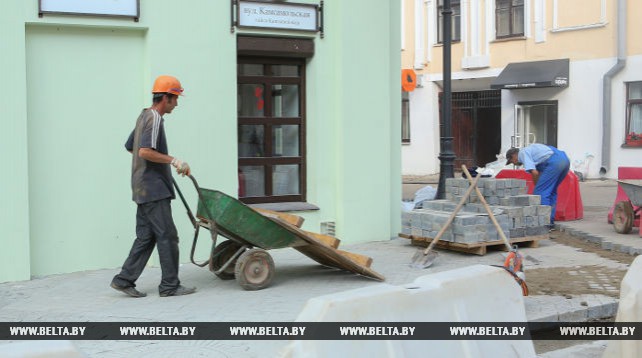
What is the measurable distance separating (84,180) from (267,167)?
2.42 metres

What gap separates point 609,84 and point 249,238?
55.0 feet

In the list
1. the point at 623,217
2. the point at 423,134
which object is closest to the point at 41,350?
the point at 623,217

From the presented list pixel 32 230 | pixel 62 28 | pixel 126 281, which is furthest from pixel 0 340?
pixel 62 28

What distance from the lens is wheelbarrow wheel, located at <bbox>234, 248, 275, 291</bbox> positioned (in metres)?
6.83

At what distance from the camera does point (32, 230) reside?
298 inches

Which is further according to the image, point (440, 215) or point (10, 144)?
point (440, 215)

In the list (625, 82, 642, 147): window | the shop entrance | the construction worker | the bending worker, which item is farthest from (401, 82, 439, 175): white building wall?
the construction worker

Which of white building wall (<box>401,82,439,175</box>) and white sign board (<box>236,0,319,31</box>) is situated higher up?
white sign board (<box>236,0,319,31</box>)

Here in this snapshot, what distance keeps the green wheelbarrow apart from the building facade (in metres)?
15.9

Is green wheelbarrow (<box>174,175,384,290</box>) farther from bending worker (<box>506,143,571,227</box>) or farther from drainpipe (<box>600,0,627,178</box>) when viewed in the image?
drainpipe (<box>600,0,627,178</box>)

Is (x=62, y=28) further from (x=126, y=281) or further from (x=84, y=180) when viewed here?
(x=126, y=281)

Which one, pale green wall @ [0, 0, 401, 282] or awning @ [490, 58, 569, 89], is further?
awning @ [490, 58, 569, 89]

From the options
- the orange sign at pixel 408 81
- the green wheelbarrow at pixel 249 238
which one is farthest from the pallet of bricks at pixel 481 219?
the orange sign at pixel 408 81

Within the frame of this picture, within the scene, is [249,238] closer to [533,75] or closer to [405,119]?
[533,75]
